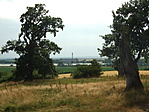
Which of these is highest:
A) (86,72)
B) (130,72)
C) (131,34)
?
(131,34)

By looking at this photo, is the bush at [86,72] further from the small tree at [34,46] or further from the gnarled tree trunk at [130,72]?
the gnarled tree trunk at [130,72]

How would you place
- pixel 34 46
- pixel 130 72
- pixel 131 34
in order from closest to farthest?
pixel 130 72 < pixel 131 34 < pixel 34 46

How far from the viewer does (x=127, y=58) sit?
1341 centimetres

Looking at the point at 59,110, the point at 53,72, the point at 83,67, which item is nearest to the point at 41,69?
the point at 53,72

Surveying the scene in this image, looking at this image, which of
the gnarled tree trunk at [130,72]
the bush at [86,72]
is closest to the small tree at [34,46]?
the bush at [86,72]

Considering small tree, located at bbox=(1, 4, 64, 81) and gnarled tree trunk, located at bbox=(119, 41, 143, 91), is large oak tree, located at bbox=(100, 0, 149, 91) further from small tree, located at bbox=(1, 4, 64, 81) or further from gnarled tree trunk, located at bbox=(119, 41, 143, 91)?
small tree, located at bbox=(1, 4, 64, 81)

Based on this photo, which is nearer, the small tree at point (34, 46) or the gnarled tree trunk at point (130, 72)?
the gnarled tree trunk at point (130, 72)

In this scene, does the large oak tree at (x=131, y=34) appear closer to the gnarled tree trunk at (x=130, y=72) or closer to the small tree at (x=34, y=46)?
the gnarled tree trunk at (x=130, y=72)

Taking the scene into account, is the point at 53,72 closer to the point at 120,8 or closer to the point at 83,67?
the point at 83,67

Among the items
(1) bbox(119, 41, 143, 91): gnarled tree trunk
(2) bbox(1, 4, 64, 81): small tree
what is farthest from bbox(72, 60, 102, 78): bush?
(1) bbox(119, 41, 143, 91): gnarled tree trunk

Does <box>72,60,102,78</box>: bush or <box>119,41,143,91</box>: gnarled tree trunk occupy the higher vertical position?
<box>119,41,143,91</box>: gnarled tree trunk

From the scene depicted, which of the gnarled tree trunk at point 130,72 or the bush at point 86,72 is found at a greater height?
the gnarled tree trunk at point 130,72

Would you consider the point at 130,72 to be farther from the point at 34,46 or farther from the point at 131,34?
the point at 34,46

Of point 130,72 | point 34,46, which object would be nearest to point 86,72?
point 34,46
